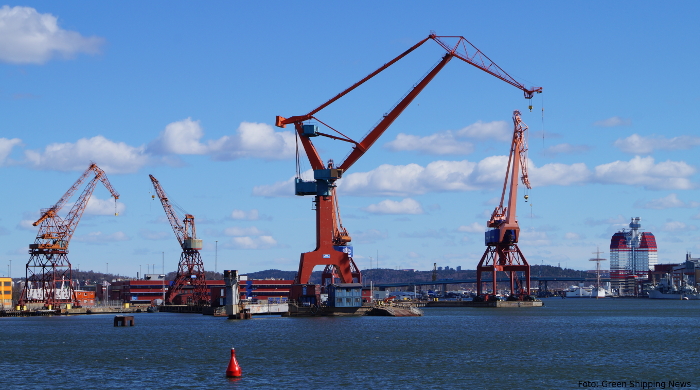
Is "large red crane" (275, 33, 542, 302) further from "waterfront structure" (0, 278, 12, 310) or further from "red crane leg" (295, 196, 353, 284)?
"waterfront structure" (0, 278, 12, 310)

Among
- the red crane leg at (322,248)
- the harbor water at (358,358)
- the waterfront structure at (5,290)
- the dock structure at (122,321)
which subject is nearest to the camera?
the harbor water at (358,358)

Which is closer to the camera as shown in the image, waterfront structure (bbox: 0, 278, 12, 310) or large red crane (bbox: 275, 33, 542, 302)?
large red crane (bbox: 275, 33, 542, 302)

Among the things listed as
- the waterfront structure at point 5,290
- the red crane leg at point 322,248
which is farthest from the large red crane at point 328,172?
the waterfront structure at point 5,290

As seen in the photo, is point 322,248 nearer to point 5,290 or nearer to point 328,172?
point 328,172

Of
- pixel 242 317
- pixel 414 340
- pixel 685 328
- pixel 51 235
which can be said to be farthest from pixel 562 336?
pixel 51 235

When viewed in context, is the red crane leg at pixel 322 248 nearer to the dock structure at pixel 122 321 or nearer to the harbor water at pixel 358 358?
the dock structure at pixel 122 321

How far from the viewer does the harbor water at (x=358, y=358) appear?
43.7 meters

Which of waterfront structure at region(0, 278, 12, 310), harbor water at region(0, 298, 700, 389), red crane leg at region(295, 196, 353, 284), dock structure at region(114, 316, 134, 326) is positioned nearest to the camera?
harbor water at region(0, 298, 700, 389)

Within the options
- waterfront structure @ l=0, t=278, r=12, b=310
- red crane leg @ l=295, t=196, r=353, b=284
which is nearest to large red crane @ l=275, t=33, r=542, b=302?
red crane leg @ l=295, t=196, r=353, b=284

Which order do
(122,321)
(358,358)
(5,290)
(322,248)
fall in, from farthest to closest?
(5,290) < (322,248) < (122,321) < (358,358)

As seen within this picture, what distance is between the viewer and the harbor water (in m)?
43.7

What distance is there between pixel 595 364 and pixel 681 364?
4646 mm

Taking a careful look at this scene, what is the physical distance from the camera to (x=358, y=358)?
5434cm

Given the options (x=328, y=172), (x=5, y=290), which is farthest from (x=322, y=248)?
(x=5, y=290)
